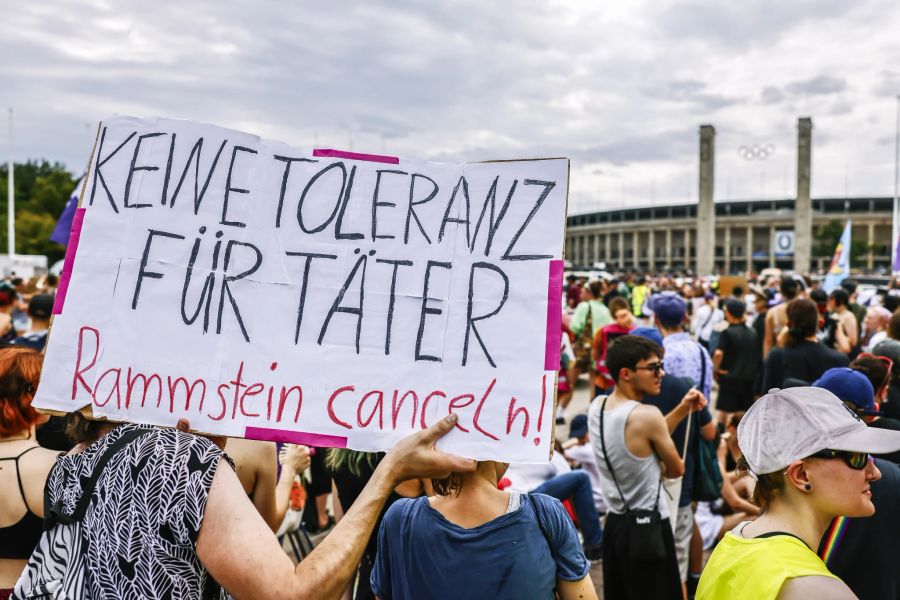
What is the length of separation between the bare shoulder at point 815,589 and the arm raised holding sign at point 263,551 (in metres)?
0.99

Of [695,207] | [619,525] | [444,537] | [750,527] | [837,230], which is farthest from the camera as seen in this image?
[695,207]

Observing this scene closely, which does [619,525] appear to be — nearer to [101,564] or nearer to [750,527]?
[750,527]

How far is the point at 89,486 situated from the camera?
68.5 inches

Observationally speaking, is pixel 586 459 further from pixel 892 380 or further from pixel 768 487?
pixel 768 487

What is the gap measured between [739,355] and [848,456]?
6263mm

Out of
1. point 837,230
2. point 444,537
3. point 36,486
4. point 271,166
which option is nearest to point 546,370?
point 444,537

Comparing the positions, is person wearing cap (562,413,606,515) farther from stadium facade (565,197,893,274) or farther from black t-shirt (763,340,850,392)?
stadium facade (565,197,893,274)

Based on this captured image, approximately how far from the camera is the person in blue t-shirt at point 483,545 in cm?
219

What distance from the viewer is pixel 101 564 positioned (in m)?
1.69

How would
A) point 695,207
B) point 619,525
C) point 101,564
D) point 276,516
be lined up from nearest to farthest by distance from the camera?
point 101,564 → point 276,516 → point 619,525 → point 695,207

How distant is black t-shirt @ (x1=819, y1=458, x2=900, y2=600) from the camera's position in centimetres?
241

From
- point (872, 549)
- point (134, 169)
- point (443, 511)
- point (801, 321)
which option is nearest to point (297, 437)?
point (443, 511)

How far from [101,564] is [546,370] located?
4.09ft

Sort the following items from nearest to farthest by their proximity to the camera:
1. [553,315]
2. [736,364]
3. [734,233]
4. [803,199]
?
1. [553,315]
2. [736,364]
3. [803,199]
4. [734,233]
